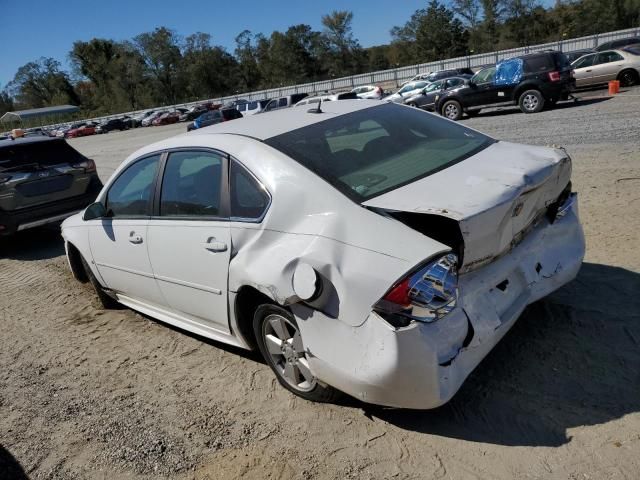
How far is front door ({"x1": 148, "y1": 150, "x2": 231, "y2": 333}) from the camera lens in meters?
3.33

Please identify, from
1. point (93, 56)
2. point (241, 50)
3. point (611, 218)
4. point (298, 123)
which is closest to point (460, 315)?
point (298, 123)

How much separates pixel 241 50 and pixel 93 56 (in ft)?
103

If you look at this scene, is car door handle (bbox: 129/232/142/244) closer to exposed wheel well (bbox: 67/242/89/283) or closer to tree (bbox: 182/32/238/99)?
exposed wheel well (bbox: 67/242/89/283)

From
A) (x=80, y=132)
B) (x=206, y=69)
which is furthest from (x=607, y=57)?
(x=206, y=69)

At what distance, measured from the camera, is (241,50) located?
92.9 meters

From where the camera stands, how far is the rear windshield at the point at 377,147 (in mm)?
3043

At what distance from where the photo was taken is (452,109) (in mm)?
18328

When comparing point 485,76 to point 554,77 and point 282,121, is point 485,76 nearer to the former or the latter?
point 554,77

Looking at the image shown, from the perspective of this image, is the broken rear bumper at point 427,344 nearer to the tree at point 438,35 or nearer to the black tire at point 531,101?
the black tire at point 531,101

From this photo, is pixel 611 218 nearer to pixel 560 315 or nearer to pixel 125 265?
pixel 560 315

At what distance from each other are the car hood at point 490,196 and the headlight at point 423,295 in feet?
0.61

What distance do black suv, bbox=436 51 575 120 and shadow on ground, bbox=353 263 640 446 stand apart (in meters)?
13.9

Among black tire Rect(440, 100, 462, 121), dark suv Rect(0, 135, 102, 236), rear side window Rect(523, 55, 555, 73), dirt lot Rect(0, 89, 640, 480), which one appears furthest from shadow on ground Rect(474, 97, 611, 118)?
dark suv Rect(0, 135, 102, 236)

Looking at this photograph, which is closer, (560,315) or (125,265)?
(560,315)
